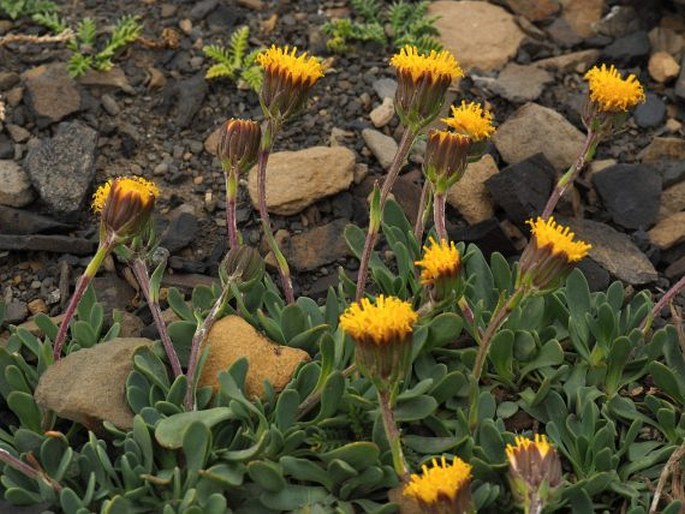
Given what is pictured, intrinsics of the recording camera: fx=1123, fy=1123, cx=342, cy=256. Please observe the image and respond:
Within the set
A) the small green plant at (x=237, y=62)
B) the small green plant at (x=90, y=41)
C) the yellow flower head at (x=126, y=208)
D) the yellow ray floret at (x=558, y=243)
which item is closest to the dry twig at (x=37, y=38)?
the small green plant at (x=90, y=41)

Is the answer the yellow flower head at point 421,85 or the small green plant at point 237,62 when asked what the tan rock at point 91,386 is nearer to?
the yellow flower head at point 421,85

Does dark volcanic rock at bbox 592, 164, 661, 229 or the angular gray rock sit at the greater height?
the angular gray rock

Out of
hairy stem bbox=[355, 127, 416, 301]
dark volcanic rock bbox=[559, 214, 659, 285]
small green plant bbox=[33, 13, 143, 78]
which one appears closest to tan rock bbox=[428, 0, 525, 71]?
dark volcanic rock bbox=[559, 214, 659, 285]

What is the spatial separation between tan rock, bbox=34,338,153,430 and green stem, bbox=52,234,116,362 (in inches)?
3.3

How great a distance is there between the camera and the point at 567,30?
21.6 feet

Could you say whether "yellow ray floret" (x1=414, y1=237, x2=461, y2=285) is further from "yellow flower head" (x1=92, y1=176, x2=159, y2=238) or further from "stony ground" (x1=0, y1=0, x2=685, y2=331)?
"stony ground" (x1=0, y1=0, x2=685, y2=331)

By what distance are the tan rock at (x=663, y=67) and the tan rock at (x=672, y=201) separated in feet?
2.74

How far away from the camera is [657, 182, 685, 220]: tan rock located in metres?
5.58

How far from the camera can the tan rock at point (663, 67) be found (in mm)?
6184

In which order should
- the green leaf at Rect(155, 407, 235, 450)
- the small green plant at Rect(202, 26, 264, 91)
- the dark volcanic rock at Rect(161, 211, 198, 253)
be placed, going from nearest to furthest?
the green leaf at Rect(155, 407, 235, 450), the dark volcanic rock at Rect(161, 211, 198, 253), the small green plant at Rect(202, 26, 264, 91)

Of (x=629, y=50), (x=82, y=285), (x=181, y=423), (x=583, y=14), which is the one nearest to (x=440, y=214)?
(x=181, y=423)

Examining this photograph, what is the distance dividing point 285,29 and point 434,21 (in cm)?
85

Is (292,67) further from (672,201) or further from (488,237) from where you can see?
(672,201)

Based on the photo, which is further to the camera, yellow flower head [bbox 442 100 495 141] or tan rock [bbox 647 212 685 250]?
tan rock [bbox 647 212 685 250]
